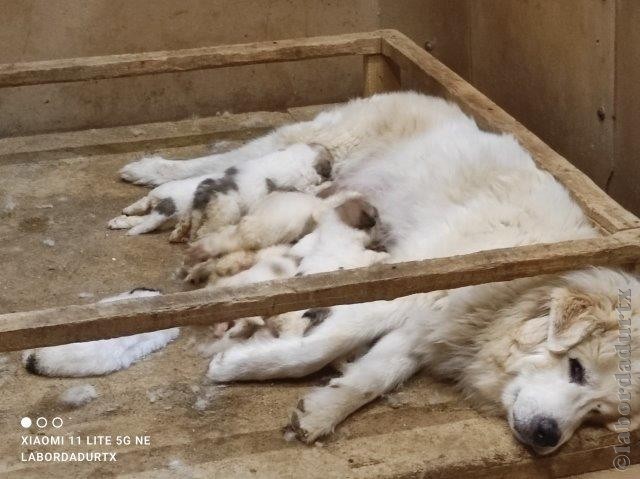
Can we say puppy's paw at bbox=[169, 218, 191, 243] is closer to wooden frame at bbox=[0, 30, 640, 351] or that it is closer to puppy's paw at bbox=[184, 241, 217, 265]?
puppy's paw at bbox=[184, 241, 217, 265]

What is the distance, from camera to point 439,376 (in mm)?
3557

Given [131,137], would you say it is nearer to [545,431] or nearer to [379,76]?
[379,76]

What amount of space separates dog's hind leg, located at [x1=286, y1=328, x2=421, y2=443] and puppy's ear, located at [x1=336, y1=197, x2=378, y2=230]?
1.86 ft

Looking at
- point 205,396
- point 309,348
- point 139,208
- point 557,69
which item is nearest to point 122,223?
point 139,208

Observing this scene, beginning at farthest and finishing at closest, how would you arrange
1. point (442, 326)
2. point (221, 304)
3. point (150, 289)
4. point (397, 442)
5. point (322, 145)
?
point (322, 145), point (150, 289), point (442, 326), point (397, 442), point (221, 304)

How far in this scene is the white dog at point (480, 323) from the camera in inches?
122

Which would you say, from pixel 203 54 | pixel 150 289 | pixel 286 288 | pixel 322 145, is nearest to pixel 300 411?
pixel 286 288

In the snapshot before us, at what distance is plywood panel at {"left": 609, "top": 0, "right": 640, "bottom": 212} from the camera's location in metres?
4.06

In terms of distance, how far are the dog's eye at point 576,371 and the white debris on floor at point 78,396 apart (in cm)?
165

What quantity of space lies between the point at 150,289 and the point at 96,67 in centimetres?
167

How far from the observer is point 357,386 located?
132 inches

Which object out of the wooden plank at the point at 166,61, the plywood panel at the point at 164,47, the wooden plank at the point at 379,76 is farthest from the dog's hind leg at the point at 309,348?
the plywood panel at the point at 164,47

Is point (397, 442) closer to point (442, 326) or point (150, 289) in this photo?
point (442, 326)

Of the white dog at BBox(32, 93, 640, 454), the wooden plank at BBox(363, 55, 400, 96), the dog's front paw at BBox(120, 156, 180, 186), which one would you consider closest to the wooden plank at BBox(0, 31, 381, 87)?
the wooden plank at BBox(363, 55, 400, 96)
